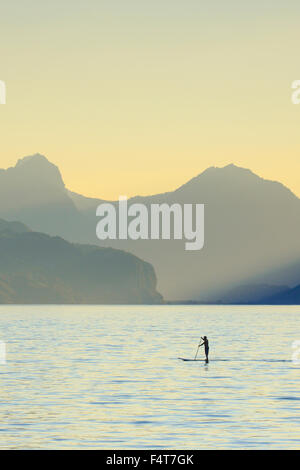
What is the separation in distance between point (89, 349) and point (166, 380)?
50884 millimetres

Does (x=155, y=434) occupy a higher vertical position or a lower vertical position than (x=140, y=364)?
lower

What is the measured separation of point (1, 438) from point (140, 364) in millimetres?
51900

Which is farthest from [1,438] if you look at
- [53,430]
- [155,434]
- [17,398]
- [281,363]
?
[281,363]

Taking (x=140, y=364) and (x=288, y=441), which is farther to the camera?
(x=140, y=364)

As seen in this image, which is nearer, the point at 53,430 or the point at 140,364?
the point at 53,430

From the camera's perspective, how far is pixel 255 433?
49875 millimetres

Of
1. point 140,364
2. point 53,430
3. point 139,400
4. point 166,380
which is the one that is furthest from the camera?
point 140,364

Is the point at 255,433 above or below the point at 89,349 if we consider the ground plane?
below
